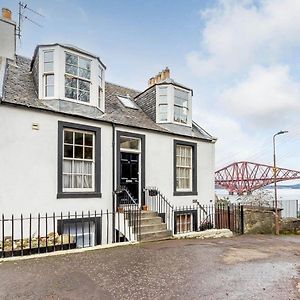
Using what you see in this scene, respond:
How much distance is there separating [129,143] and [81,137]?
96.2 inches

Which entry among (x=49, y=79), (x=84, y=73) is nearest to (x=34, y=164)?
(x=49, y=79)

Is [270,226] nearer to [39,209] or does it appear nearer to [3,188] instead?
[39,209]

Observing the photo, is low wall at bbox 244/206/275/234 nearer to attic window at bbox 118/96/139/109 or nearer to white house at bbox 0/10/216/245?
white house at bbox 0/10/216/245

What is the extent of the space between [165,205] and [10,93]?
25.5ft

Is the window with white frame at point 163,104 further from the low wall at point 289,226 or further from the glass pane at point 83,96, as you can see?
the low wall at point 289,226

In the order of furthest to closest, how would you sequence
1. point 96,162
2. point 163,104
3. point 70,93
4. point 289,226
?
point 289,226 → point 163,104 → point 96,162 → point 70,93

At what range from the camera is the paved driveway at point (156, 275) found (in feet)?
17.4

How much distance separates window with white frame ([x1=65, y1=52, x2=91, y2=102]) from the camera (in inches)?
440

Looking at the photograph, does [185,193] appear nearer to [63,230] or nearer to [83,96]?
[63,230]

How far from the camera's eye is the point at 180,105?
15.1 m

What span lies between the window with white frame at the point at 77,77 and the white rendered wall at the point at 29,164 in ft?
3.77

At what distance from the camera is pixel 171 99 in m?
14.6

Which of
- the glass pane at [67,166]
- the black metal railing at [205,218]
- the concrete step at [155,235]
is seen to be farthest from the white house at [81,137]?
the concrete step at [155,235]

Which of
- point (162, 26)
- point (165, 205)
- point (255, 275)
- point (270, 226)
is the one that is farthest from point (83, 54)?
point (270, 226)
